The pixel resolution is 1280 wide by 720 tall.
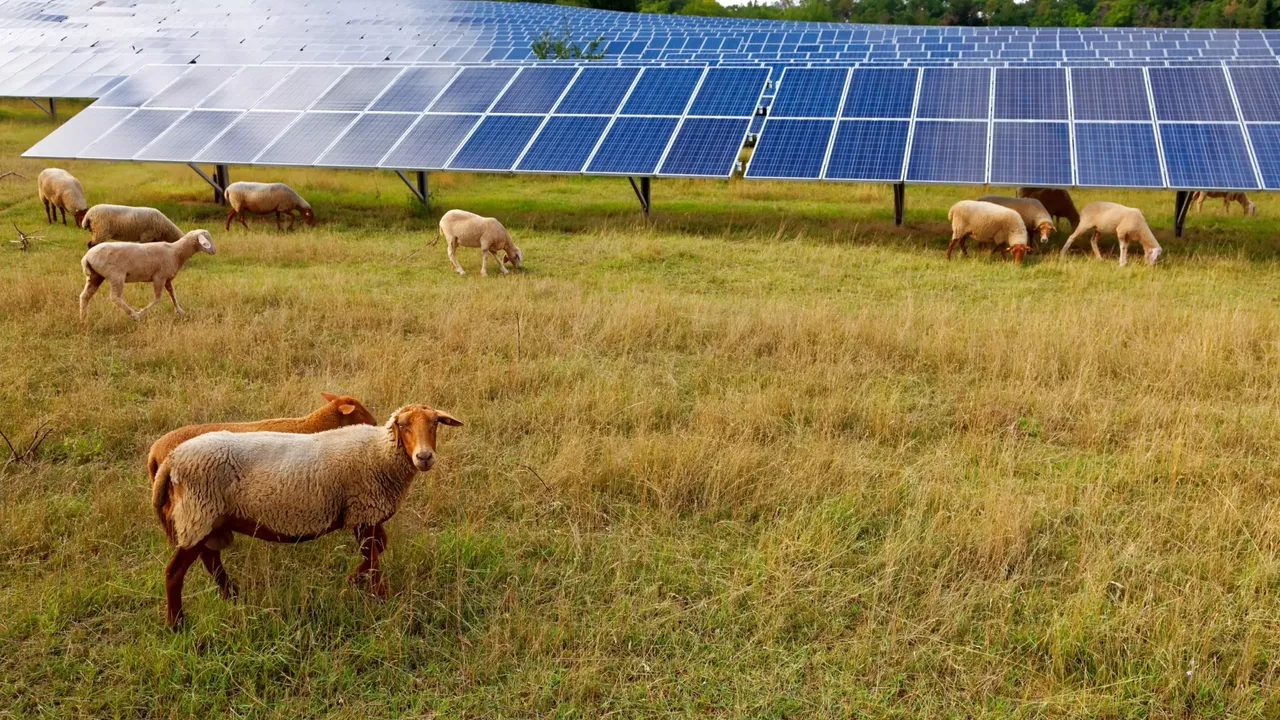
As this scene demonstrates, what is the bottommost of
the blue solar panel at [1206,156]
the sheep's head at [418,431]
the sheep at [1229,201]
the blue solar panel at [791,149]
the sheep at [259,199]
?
the sheep at [1229,201]

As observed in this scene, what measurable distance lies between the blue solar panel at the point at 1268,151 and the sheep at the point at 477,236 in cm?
1038

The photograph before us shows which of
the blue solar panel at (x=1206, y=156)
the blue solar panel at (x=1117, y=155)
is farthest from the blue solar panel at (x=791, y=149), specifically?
the blue solar panel at (x=1206, y=156)

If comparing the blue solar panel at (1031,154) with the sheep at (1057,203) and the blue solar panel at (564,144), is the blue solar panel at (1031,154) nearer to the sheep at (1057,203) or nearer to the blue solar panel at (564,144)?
the sheep at (1057,203)

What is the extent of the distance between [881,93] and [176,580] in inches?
617

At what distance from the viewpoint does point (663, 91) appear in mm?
18141

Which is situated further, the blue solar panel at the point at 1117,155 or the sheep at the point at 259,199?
the sheep at the point at 259,199

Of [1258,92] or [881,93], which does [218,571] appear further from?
[1258,92]

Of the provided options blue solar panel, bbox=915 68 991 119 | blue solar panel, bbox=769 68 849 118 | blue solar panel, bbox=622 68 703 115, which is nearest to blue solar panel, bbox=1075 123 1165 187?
blue solar panel, bbox=915 68 991 119

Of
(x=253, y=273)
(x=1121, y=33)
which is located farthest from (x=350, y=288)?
(x=1121, y=33)

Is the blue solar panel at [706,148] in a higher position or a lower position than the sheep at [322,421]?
lower

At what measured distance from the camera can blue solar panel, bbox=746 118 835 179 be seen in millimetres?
14883

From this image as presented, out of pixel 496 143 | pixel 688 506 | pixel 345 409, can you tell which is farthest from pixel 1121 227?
pixel 345 409

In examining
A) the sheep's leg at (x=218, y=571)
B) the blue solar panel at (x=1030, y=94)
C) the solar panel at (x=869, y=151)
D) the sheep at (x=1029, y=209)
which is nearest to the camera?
the sheep's leg at (x=218, y=571)

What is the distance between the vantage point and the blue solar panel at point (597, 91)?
57.4 feet
